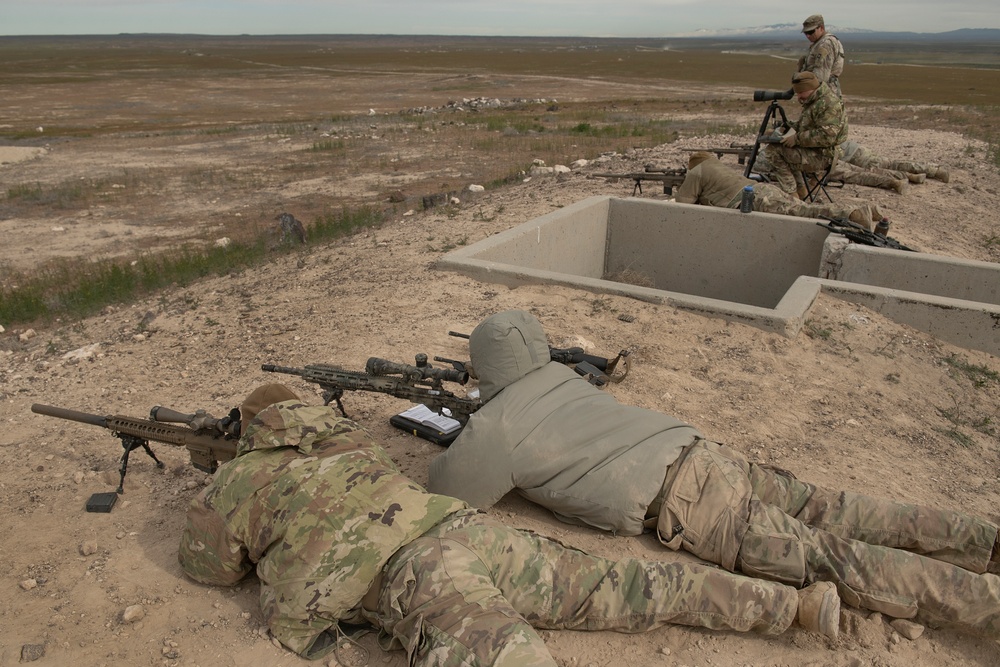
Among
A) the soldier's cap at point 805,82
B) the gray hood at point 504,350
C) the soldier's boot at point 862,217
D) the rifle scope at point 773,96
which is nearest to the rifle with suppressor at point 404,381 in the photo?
the gray hood at point 504,350

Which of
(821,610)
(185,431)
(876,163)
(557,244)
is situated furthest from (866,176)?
(185,431)

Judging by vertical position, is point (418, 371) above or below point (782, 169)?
below

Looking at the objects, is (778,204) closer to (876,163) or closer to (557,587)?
(876,163)

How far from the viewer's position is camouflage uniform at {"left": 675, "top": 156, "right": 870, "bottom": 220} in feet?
22.9

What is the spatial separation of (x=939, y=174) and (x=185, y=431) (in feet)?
32.6

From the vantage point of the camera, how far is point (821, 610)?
2477 millimetres

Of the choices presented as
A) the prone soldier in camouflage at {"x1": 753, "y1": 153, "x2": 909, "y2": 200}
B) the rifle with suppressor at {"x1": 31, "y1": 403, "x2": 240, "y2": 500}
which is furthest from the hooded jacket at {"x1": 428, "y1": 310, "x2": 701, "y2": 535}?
the prone soldier in camouflage at {"x1": 753, "y1": 153, "x2": 909, "y2": 200}

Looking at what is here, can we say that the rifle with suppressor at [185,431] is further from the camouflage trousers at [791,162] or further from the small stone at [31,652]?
the camouflage trousers at [791,162]

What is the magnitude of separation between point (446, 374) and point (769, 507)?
1.57m

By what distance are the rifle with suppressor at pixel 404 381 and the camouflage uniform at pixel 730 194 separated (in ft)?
15.0

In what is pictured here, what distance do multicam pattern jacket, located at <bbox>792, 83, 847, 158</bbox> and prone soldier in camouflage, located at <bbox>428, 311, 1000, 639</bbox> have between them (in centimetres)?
548

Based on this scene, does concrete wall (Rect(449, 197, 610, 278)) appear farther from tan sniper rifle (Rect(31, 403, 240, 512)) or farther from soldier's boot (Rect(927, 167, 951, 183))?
soldier's boot (Rect(927, 167, 951, 183))

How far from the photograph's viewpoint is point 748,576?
8.95ft

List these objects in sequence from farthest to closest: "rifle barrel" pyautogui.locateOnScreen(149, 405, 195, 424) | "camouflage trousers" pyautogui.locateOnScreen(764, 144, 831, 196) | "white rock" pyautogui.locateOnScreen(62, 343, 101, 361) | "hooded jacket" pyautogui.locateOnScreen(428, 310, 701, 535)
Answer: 1. "camouflage trousers" pyautogui.locateOnScreen(764, 144, 831, 196)
2. "white rock" pyautogui.locateOnScreen(62, 343, 101, 361)
3. "rifle barrel" pyautogui.locateOnScreen(149, 405, 195, 424)
4. "hooded jacket" pyautogui.locateOnScreen(428, 310, 701, 535)
